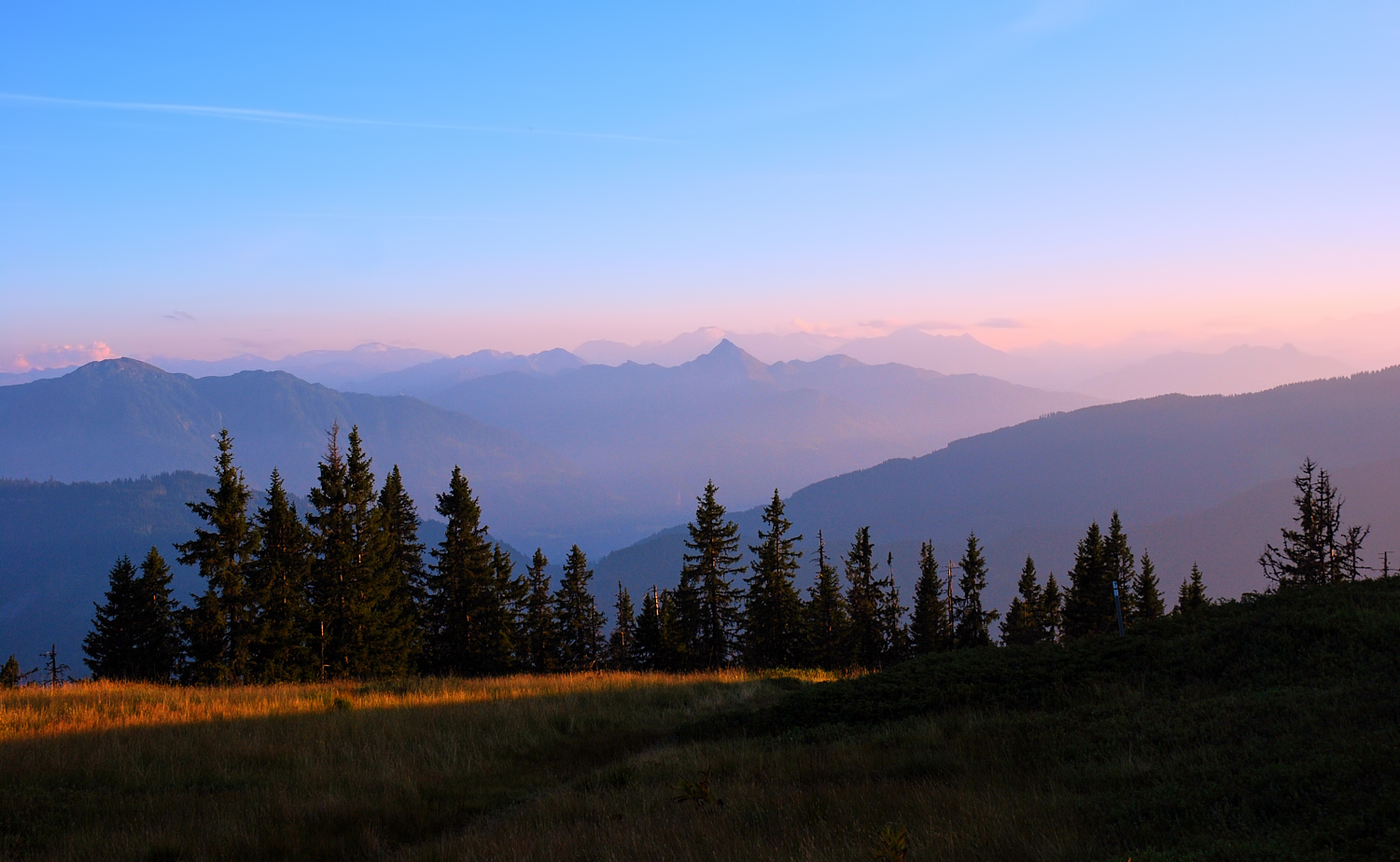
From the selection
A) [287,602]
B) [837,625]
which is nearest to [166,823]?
[287,602]

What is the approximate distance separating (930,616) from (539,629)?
28.0m

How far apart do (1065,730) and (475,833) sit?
308 inches

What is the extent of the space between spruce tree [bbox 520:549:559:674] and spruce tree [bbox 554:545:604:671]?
649 mm

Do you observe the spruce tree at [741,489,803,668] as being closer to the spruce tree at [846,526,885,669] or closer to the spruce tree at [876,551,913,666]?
the spruce tree at [846,526,885,669]

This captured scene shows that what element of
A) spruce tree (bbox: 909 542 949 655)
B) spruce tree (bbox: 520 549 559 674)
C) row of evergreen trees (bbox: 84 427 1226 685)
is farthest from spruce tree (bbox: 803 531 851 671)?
spruce tree (bbox: 520 549 559 674)

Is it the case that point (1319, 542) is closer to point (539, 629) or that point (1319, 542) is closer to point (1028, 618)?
point (1028, 618)

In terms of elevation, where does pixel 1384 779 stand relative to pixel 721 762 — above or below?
above

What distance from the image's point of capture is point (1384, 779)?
266 inches

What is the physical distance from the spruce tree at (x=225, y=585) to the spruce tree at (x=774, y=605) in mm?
25088

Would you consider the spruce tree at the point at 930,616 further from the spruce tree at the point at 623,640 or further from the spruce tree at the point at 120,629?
the spruce tree at the point at 120,629

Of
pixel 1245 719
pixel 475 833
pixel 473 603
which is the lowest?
pixel 473 603

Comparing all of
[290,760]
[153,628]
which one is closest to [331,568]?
[153,628]

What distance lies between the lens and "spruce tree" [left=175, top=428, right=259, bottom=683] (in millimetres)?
30578

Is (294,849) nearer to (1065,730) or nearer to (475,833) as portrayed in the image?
(475,833)
